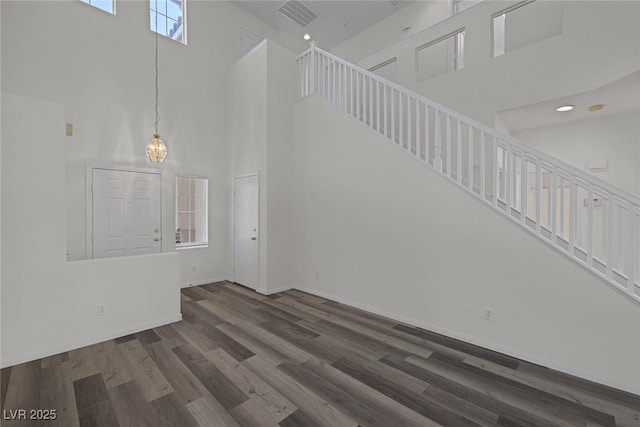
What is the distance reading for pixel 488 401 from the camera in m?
2.03

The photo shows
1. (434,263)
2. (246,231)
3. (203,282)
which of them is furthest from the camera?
(203,282)

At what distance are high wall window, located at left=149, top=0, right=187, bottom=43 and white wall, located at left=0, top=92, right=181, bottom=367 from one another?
3.37m

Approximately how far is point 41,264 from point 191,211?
9.31 feet

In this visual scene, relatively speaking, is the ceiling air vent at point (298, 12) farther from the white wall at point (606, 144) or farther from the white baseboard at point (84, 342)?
the white baseboard at point (84, 342)

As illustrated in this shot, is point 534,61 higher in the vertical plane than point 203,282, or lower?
higher

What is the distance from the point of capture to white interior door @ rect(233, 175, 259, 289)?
496 cm

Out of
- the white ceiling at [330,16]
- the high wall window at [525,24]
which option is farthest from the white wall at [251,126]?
the high wall window at [525,24]

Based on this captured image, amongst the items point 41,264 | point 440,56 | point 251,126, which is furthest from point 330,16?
point 41,264

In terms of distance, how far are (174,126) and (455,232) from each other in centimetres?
509

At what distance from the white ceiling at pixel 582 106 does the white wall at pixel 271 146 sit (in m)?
3.54

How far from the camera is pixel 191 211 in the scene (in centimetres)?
545

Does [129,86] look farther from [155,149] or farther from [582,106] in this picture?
[582,106]

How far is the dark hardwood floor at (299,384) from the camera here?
6.17 feet

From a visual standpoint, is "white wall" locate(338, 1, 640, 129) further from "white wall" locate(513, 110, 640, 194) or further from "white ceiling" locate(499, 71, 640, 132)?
"white wall" locate(513, 110, 640, 194)
